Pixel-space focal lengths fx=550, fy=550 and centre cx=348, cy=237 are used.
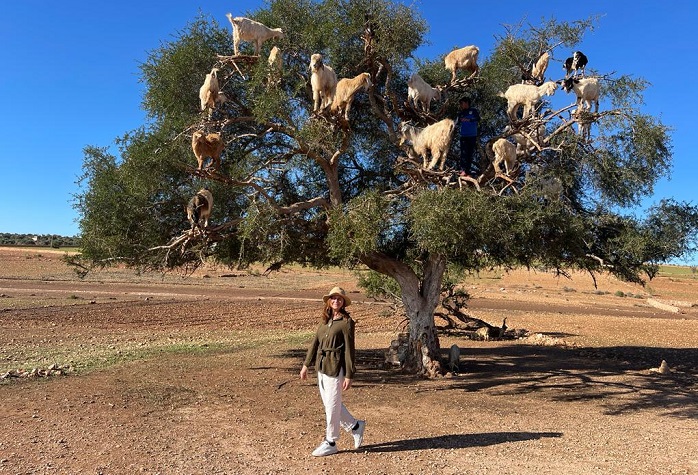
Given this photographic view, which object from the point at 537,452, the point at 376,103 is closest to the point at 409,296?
the point at 376,103

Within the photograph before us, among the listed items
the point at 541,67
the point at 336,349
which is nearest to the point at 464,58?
the point at 541,67

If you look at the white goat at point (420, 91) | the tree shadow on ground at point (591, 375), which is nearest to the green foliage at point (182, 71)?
the white goat at point (420, 91)

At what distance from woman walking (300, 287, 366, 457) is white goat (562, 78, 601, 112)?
5855mm

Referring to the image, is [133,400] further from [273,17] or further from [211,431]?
[273,17]

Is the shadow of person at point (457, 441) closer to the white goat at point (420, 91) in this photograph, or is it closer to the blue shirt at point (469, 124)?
the blue shirt at point (469, 124)

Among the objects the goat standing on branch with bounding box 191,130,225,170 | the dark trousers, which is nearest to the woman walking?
the goat standing on branch with bounding box 191,130,225,170

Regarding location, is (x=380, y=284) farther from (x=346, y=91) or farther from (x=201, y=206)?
(x=201, y=206)

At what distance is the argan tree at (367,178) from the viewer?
9.10 metres

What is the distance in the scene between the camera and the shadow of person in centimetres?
705

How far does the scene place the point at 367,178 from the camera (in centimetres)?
1303

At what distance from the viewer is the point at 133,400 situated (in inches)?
360

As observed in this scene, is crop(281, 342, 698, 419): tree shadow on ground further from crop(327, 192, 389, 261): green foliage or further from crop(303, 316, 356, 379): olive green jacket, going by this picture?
crop(303, 316, 356, 379): olive green jacket

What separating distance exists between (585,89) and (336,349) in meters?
6.39

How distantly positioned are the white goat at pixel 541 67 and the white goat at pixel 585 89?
0.97 meters
